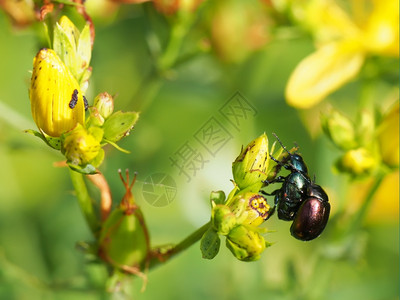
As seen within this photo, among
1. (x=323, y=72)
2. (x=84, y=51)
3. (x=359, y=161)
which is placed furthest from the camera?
(x=323, y=72)

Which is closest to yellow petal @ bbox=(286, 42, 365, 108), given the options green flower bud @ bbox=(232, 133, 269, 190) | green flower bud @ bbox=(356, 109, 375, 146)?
green flower bud @ bbox=(356, 109, 375, 146)

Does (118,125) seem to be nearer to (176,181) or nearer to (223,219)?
(223,219)

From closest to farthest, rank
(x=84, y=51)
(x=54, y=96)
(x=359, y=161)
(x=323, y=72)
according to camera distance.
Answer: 1. (x=54, y=96)
2. (x=84, y=51)
3. (x=359, y=161)
4. (x=323, y=72)

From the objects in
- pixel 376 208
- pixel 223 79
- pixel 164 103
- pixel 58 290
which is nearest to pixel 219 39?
pixel 223 79

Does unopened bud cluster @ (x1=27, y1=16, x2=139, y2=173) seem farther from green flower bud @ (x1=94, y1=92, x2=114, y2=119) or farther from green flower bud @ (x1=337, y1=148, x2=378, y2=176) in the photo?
green flower bud @ (x1=337, y1=148, x2=378, y2=176)

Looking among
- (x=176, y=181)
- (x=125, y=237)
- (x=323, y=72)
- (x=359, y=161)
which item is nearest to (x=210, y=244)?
(x=125, y=237)
